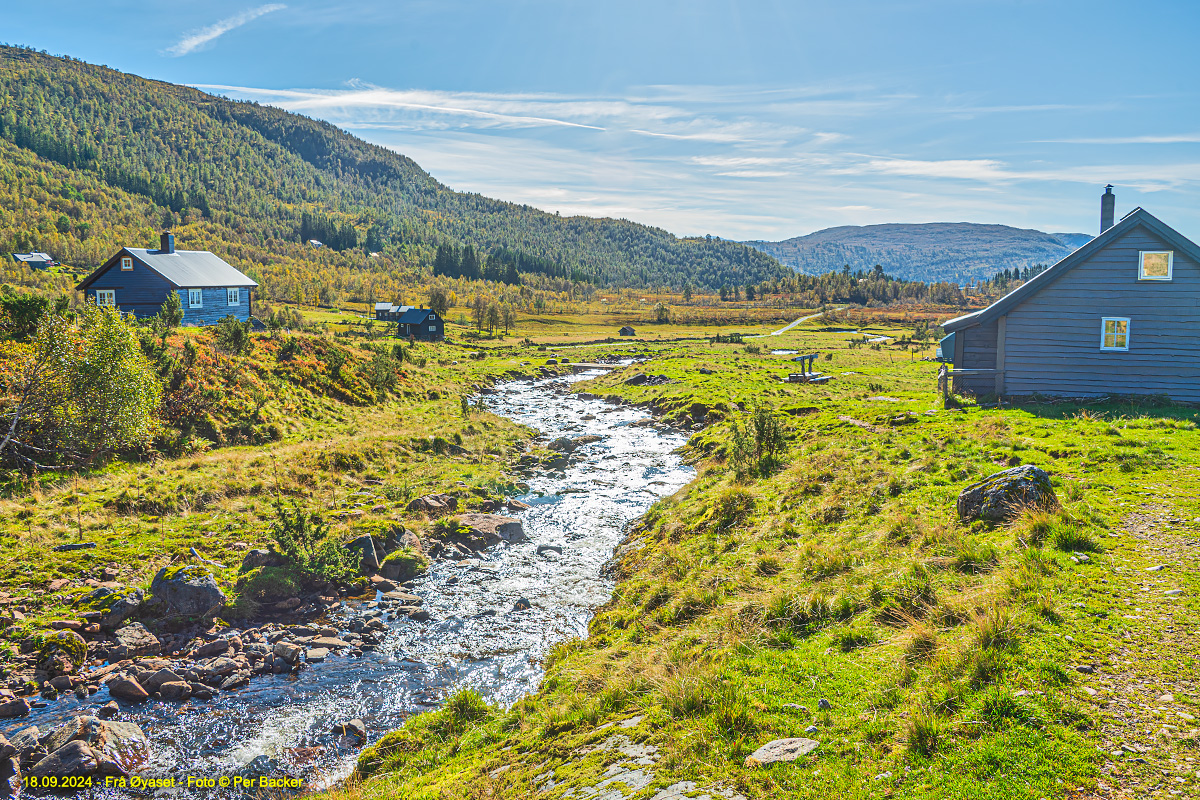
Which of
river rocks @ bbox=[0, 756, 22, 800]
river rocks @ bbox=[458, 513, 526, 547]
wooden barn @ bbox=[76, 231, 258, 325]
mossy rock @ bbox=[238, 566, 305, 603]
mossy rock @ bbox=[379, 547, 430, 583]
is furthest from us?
wooden barn @ bbox=[76, 231, 258, 325]

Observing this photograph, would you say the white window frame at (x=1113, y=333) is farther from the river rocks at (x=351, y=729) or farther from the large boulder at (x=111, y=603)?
the large boulder at (x=111, y=603)

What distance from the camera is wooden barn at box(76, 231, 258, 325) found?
50719mm

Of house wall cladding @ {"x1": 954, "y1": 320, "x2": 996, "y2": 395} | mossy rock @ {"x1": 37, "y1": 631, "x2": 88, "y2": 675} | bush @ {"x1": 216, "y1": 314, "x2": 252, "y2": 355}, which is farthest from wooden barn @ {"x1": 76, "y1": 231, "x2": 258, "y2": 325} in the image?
house wall cladding @ {"x1": 954, "y1": 320, "x2": 996, "y2": 395}

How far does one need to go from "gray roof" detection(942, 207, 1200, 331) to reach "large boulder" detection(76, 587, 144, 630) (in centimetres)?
3138

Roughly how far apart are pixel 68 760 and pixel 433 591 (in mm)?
9032

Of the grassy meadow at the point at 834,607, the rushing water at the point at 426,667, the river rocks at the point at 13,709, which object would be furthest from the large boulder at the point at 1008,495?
the river rocks at the point at 13,709

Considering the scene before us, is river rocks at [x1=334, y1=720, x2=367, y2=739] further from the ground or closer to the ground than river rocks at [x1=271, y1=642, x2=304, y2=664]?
closer to the ground

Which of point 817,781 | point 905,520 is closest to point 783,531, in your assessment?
point 905,520

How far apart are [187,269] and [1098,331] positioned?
64.1m

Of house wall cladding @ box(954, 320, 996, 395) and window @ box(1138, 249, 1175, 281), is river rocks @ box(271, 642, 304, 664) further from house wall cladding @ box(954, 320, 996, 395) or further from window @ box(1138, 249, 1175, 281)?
window @ box(1138, 249, 1175, 281)

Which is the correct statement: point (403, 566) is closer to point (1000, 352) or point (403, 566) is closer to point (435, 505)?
point (435, 505)

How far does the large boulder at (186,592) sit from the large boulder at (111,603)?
444mm

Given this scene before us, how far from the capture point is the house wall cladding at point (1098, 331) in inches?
978

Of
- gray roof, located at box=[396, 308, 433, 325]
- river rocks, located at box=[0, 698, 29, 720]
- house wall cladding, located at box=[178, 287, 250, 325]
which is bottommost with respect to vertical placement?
river rocks, located at box=[0, 698, 29, 720]
